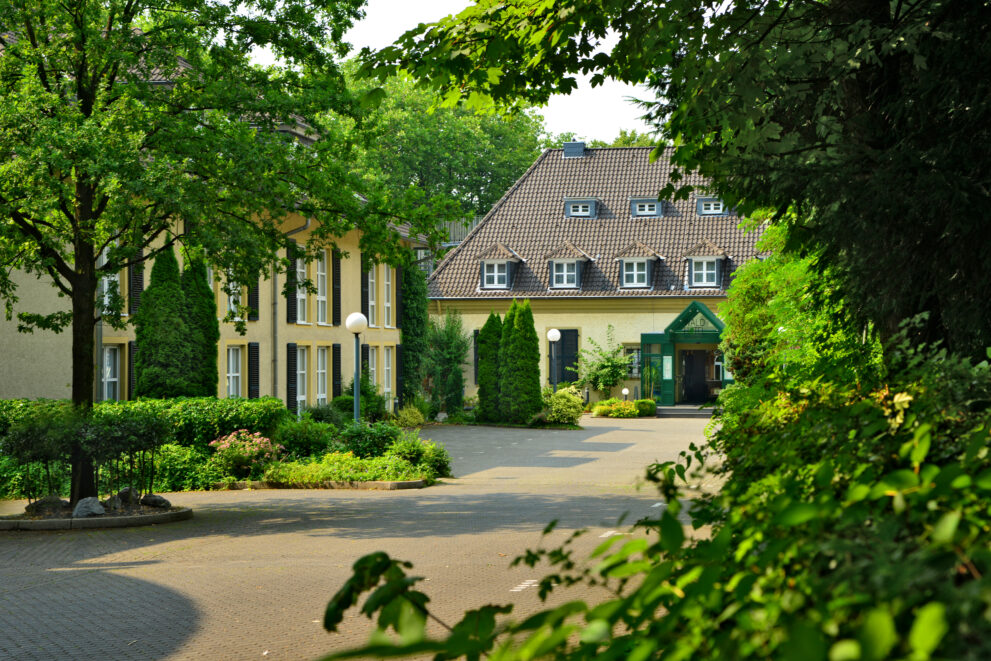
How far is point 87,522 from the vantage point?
14.8m

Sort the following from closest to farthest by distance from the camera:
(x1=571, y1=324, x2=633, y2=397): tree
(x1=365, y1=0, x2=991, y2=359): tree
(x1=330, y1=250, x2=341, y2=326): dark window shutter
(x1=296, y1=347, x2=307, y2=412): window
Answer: (x1=365, y1=0, x2=991, y2=359): tree
(x1=296, y1=347, x2=307, y2=412): window
(x1=330, y1=250, x2=341, y2=326): dark window shutter
(x1=571, y1=324, x2=633, y2=397): tree

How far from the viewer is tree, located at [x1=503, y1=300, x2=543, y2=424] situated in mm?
40469

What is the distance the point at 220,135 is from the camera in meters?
15.4

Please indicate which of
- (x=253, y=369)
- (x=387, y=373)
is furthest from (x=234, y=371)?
(x=387, y=373)

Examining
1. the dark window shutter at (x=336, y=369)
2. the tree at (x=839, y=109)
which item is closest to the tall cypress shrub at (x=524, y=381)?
the dark window shutter at (x=336, y=369)

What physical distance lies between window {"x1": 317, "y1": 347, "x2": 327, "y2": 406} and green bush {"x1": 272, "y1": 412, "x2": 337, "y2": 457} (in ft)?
41.0

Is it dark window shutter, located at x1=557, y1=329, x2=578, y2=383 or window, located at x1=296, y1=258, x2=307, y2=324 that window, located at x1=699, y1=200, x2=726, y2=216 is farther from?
window, located at x1=296, y1=258, x2=307, y2=324

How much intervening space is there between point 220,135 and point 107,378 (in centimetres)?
1177

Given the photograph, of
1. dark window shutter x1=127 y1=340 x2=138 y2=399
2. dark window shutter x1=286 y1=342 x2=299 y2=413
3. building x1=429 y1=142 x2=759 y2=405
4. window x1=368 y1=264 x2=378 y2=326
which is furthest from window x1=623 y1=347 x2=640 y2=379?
dark window shutter x1=127 y1=340 x2=138 y2=399

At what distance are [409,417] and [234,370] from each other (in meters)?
9.03

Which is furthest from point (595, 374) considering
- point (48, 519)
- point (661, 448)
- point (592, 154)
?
point (48, 519)

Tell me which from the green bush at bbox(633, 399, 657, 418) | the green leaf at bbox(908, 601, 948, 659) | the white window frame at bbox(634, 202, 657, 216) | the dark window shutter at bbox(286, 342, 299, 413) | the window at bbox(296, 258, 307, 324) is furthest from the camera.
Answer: the white window frame at bbox(634, 202, 657, 216)

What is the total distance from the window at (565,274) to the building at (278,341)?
1103 centimetres

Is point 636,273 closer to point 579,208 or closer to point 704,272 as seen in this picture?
point 704,272
